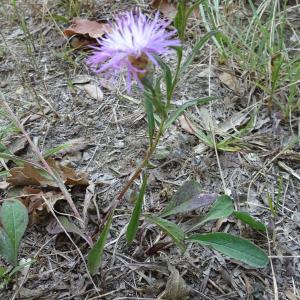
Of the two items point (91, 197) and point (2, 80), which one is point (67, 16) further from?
point (91, 197)

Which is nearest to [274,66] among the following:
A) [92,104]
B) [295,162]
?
[295,162]

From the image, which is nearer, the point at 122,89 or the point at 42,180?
the point at 42,180

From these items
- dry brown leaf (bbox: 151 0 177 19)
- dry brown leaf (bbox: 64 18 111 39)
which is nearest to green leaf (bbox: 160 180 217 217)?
dry brown leaf (bbox: 64 18 111 39)

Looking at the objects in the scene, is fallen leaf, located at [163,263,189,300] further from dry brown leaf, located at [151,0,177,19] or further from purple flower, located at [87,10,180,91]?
dry brown leaf, located at [151,0,177,19]

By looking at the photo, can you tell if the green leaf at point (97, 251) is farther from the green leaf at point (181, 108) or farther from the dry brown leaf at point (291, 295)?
the dry brown leaf at point (291, 295)

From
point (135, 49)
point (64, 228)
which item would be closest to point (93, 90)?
point (64, 228)

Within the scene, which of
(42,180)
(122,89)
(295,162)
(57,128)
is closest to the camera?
(42,180)

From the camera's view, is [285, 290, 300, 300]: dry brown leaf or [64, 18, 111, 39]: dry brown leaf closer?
[285, 290, 300, 300]: dry brown leaf

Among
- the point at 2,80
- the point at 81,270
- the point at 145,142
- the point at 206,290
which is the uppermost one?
the point at 2,80
